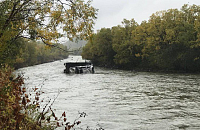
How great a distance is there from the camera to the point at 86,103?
15.4 m

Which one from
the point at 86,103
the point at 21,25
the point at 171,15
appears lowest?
the point at 86,103

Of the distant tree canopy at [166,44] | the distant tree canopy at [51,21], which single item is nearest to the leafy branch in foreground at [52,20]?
the distant tree canopy at [51,21]

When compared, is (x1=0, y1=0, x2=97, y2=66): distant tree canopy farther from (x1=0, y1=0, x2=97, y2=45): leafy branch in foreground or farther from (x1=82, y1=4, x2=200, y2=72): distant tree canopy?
(x1=82, y1=4, x2=200, y2=72): distant tree canopy

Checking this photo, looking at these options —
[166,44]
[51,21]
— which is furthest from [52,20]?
[166,44]

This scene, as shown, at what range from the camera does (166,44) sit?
51.0 m

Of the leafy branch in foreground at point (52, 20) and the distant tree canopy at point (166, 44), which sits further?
the distant tree canopy at point (166, 44)

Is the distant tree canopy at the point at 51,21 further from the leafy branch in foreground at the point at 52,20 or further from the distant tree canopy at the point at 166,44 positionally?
the distant tree canopy at the point at 166,44

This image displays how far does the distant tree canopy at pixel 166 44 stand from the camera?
44812mm

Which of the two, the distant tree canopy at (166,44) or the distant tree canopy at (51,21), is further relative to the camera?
the distant tree canopy at (166,44)

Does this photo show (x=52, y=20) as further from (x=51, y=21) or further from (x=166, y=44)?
(x=166, y=44)

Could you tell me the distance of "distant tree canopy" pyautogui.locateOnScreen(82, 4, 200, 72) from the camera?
1764 inches

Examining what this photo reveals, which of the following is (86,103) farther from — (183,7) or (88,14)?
(183,7)

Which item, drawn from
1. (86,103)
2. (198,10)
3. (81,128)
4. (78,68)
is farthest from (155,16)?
(81,128)

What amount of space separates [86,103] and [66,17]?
30.8ft
